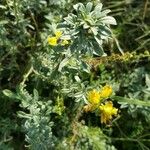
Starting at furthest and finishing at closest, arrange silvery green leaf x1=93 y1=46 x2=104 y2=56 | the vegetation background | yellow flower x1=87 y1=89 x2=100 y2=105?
1. the vegetation background
2. yellow flower x1=87 y1=89 x2=100 y2=105
3. silvery green leaf x1=93 y1=46 x2=104 y2=56

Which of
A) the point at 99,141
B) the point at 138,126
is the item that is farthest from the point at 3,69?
the point at 138,126

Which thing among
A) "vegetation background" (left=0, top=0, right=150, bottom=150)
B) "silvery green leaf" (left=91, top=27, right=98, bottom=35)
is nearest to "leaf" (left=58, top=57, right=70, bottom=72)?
"vegetation background" (left=0, top=0, right=150, bottom=150)

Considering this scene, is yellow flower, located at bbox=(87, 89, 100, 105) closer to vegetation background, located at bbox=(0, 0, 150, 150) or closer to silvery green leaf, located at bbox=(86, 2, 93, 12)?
vegetation background, located at bbox=(0, 0, 150, 150)

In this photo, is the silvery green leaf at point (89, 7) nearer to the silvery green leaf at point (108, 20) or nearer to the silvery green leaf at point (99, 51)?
the silvery green leaf at point (108, 20)

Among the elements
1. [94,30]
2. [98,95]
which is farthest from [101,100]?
[94,30]

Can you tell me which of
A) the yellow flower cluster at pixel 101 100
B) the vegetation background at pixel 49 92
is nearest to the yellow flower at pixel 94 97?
the yellow flower cluster at pixel 101 100

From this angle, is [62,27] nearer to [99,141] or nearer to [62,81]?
[62,81]

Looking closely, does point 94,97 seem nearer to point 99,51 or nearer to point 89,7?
point 99,51

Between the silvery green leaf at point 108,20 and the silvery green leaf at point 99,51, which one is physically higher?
the silvery green leaf at point 108,20
